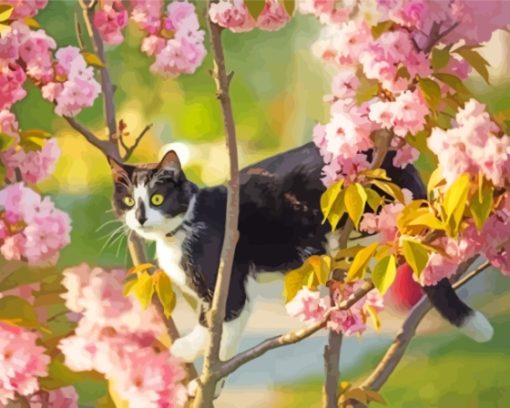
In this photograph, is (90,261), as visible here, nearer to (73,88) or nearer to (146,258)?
(146,258)

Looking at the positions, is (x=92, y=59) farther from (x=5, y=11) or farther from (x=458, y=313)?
(x=458, y=313)

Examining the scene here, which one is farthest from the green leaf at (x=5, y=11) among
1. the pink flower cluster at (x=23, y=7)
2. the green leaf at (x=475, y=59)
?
the green leaf at (x=475, y=59)

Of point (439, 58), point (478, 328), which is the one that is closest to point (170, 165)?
point (439, 58)

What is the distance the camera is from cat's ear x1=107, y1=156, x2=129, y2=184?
1318mm

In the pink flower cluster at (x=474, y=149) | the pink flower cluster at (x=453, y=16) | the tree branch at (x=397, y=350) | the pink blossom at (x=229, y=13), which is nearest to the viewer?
the pink flower cluster at (x=474, y=149)

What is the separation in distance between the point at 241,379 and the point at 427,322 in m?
0.34

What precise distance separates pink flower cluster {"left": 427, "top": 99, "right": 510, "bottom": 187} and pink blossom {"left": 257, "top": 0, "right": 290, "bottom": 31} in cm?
36

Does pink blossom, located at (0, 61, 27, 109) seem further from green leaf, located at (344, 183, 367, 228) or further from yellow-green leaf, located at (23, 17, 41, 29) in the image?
green leaf, located at (344, 183, 367, 228)

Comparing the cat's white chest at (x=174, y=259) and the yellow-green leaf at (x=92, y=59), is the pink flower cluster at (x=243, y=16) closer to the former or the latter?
the yellow-green leaf at (x=92, y=59)

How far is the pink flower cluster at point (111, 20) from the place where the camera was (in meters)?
1.35

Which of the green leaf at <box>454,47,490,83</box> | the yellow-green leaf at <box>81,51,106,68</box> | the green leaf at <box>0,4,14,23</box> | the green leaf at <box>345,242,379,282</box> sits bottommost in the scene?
the green leaf at <box>345,242,379,282</box>

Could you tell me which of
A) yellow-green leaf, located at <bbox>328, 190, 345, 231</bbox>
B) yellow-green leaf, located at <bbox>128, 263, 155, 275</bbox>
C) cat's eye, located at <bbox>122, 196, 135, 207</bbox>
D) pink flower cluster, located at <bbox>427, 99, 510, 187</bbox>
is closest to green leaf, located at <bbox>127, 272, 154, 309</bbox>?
yellow-green leaf, located at <bbox>128, 263, 155, 275</bbox>

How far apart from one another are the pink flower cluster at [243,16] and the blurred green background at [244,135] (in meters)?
0.06

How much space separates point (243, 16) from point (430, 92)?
315mm
